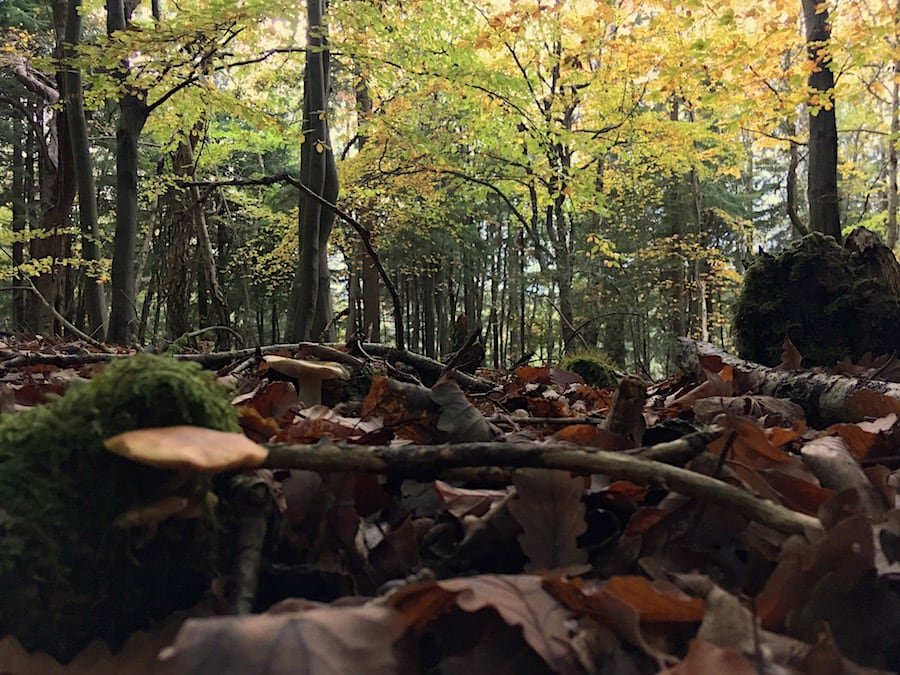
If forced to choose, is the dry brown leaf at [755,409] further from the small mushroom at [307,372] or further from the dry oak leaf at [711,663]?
the dry oak leaf at [711,663]

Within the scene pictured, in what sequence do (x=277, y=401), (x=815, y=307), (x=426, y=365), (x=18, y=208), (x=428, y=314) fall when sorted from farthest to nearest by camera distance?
(x=428, y=314) < (x=18, y=208) < (x=815, y=307) < (x=426, y=365) < (x=277, y=401)

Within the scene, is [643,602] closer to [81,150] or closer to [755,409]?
[755,409]

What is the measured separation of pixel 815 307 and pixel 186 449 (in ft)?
14.1

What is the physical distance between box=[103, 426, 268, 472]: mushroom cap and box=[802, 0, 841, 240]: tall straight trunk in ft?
22.1

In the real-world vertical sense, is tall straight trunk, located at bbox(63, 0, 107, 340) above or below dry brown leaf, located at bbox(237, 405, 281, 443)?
above

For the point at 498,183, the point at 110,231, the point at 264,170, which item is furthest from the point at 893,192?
the point at 110,231

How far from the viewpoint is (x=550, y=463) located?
0.99 m

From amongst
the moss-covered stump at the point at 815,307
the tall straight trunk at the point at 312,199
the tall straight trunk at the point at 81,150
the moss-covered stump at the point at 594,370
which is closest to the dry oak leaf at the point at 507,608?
the moss-covered stump at the point at 594,370

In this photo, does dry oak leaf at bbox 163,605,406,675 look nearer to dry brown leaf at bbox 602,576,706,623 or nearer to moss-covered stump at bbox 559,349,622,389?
dry brown leaf at bbox 602,576,706,623

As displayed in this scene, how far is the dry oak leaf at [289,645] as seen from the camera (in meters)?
0.58

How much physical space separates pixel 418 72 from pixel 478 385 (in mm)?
8415

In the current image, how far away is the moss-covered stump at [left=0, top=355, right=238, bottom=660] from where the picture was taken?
77 cm

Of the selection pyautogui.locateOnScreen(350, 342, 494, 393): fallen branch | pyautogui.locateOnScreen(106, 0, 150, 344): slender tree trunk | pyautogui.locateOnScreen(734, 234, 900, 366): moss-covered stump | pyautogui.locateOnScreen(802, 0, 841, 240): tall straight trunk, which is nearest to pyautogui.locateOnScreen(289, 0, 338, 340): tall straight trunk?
pyautogui.locateOnScreen(106, 0, 150, 344): slender tree trunk

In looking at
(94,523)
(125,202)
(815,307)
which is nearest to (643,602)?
(94,523)
